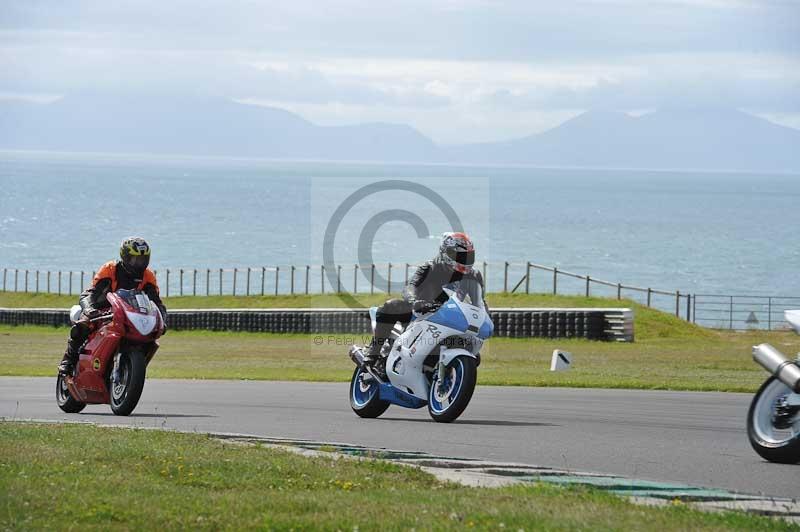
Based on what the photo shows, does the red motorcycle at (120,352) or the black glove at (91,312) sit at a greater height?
the black glove at (91,312)

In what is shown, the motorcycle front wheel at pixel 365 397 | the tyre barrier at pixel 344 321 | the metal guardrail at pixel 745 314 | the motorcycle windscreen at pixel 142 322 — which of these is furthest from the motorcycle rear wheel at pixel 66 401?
the metal guardrail at pixel 745 314

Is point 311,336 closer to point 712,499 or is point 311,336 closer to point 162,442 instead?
point 162,442

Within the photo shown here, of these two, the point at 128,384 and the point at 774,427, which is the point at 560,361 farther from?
the point at 774,427

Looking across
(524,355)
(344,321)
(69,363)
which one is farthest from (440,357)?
(344,321)

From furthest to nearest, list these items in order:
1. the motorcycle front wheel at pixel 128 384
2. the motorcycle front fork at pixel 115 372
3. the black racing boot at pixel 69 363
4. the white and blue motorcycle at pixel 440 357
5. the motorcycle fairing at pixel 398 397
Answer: the black racing boot at pixel 69 363 → the motorcycle front fork at pixel 115 372 → the motorcycle front wheel at pixel 128 384 → the motorcycle fairing at pixel 398 397 → the white and blue motorcycle at pixel 440 357

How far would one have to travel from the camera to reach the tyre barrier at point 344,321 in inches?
1458

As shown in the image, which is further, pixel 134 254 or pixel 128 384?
pixel 134 254

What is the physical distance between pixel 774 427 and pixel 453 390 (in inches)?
153

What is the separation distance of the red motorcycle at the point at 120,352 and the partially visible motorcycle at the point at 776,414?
681 centimetres

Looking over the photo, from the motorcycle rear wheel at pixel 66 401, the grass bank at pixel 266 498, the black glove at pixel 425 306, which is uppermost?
the black glove at pixel 425 306

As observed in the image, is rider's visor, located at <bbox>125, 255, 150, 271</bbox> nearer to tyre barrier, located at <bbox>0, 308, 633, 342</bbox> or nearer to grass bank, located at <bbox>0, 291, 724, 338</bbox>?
tyre barrier, located at <bbox>0, 308, 633, 342</bbox>

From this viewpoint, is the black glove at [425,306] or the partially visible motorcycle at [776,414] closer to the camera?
the partially visible motorcycle at [776,414]

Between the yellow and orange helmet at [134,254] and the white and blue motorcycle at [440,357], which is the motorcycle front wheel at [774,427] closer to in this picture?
the white and blue motorcycle at [440,357]

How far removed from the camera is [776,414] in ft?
35.9
